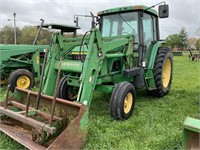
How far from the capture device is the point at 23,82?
6.59 metres

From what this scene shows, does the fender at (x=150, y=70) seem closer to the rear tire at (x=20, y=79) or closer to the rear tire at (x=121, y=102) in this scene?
the rear tire at (x=121, y=102)

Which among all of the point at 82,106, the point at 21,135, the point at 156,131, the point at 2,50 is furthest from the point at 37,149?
the point at 2,50

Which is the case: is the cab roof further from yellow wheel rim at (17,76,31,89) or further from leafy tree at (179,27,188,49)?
leafy tree at (179,27,188,49)

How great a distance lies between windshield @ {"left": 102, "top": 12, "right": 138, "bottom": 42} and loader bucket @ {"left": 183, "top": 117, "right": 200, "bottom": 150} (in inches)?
126

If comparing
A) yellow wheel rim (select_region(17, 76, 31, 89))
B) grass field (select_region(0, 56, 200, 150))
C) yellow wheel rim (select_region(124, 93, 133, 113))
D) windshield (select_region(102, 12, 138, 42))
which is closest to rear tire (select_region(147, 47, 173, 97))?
grass field (select_region(0, 56, 200, 150))

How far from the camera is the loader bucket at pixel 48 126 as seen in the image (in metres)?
2.86

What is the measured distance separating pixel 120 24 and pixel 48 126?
10.5ft

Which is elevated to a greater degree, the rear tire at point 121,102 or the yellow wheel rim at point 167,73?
the yellow wheel rim at point 167,73

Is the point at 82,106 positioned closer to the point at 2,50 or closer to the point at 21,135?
the point at 21,135

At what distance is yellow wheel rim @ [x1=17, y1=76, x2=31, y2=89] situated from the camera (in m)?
6.50

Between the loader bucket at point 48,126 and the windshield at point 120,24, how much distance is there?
2.47 m

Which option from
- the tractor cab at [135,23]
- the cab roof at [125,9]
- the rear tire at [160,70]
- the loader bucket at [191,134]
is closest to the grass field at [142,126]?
the rear tire at [160,70]

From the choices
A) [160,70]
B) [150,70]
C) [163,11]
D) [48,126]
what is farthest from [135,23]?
[48,126]

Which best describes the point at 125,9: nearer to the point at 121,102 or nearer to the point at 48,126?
the point at 121,102
